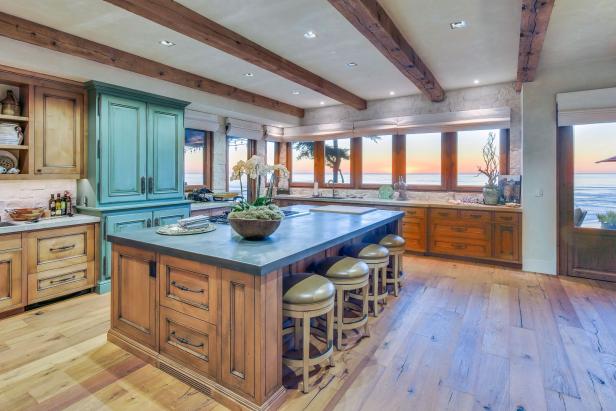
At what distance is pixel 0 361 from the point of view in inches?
91.0

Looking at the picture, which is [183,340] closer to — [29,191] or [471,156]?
[29,191]

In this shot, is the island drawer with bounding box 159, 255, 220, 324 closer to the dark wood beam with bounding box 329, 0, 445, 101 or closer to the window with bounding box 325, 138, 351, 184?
the dark wood beam with bounding box 329, 0, 445, 101

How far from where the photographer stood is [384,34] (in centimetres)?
291

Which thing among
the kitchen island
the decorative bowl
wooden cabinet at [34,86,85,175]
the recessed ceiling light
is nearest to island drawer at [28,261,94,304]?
the decorative bowl

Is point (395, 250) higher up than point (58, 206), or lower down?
lower down

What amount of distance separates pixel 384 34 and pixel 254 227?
204cm

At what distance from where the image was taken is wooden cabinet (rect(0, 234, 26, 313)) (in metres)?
2.98

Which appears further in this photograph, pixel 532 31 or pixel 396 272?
pixel 396 272

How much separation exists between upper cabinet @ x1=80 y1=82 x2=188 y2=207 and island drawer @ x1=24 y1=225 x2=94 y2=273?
0.38 metres

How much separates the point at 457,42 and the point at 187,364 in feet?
12.5

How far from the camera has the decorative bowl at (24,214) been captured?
3.31 metres

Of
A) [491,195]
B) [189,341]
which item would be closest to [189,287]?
[189,341]

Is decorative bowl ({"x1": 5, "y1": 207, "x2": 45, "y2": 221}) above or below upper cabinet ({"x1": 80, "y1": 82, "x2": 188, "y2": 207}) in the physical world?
below

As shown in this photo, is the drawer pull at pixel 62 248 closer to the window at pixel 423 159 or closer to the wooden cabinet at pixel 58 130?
the wooden cabinet at pixel 58 130
